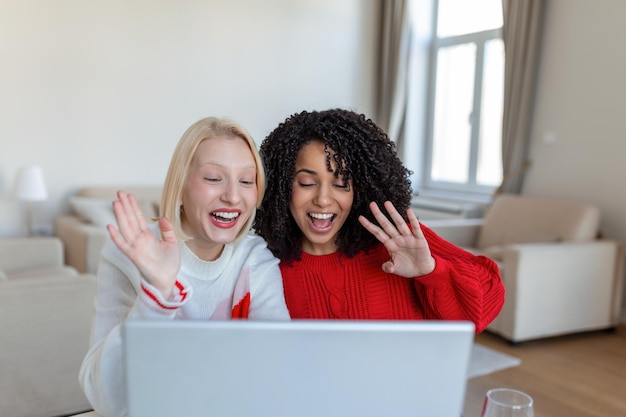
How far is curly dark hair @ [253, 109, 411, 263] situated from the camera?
1.15 metres

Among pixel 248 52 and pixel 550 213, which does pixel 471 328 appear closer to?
pixel 550 213

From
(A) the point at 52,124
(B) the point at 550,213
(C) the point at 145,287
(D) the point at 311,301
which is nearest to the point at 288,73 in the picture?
(A) the point at 52,124

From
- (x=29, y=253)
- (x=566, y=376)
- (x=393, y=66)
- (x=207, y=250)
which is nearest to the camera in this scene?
(x=207, y=250)

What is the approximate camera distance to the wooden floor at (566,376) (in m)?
2.42

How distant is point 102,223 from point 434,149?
344cm

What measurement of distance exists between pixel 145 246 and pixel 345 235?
56 cm

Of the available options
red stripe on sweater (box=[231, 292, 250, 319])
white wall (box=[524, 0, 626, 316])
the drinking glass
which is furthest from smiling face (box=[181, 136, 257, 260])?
white wall (box=[524, 0, 626, 316])

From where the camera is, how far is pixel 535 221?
12.4 ft

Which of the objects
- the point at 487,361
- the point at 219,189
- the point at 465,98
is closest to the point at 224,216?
the point at 219,189

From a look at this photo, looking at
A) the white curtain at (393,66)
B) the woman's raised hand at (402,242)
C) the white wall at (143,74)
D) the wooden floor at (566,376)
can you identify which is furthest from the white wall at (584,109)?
the woman's raised hand at (402,242)

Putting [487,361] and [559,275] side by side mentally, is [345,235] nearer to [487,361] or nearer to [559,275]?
[487,361]

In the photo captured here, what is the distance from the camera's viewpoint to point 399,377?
1.83ft

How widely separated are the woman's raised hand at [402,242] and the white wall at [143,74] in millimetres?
3859

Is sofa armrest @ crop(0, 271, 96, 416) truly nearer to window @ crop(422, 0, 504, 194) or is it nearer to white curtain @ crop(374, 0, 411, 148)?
window @ crop(422, 0, 504, 194)
